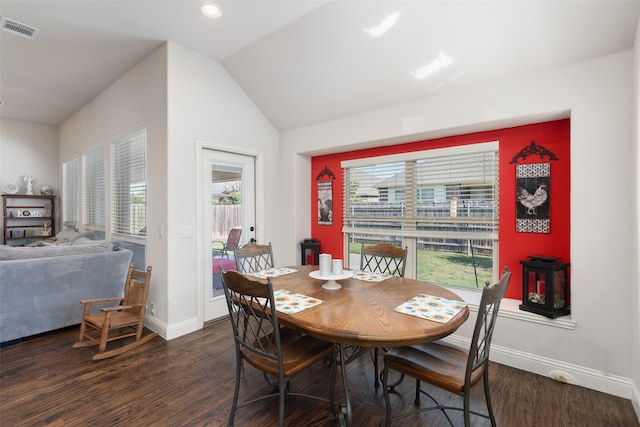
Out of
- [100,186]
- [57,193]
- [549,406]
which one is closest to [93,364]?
[100,186]

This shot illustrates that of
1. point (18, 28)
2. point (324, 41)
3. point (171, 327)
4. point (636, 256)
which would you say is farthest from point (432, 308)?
point (18, 28)

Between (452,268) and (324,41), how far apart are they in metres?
2.74

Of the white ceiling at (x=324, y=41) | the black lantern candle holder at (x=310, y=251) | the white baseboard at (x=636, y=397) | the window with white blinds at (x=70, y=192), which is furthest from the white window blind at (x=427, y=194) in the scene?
the window with white blinds at (x=70, y=192)

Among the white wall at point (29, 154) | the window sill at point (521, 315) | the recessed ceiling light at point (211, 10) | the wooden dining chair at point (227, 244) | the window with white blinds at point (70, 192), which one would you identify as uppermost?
the recessed ceiling light at point (211, 10)

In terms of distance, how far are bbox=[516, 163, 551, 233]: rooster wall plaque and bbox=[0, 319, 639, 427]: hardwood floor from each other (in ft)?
4.20

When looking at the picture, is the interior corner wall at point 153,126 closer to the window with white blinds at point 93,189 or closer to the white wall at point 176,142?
the white wall at point 176,142

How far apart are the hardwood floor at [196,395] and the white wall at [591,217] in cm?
21

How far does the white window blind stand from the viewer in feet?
9.85

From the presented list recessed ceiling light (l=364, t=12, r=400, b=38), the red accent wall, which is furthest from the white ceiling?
the red accent wall

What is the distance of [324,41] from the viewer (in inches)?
111

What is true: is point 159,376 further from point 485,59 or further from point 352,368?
point 485,59

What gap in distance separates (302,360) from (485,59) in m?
2.74

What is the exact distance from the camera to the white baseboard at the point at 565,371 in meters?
2.11

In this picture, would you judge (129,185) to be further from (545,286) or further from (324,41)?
(545,286)
